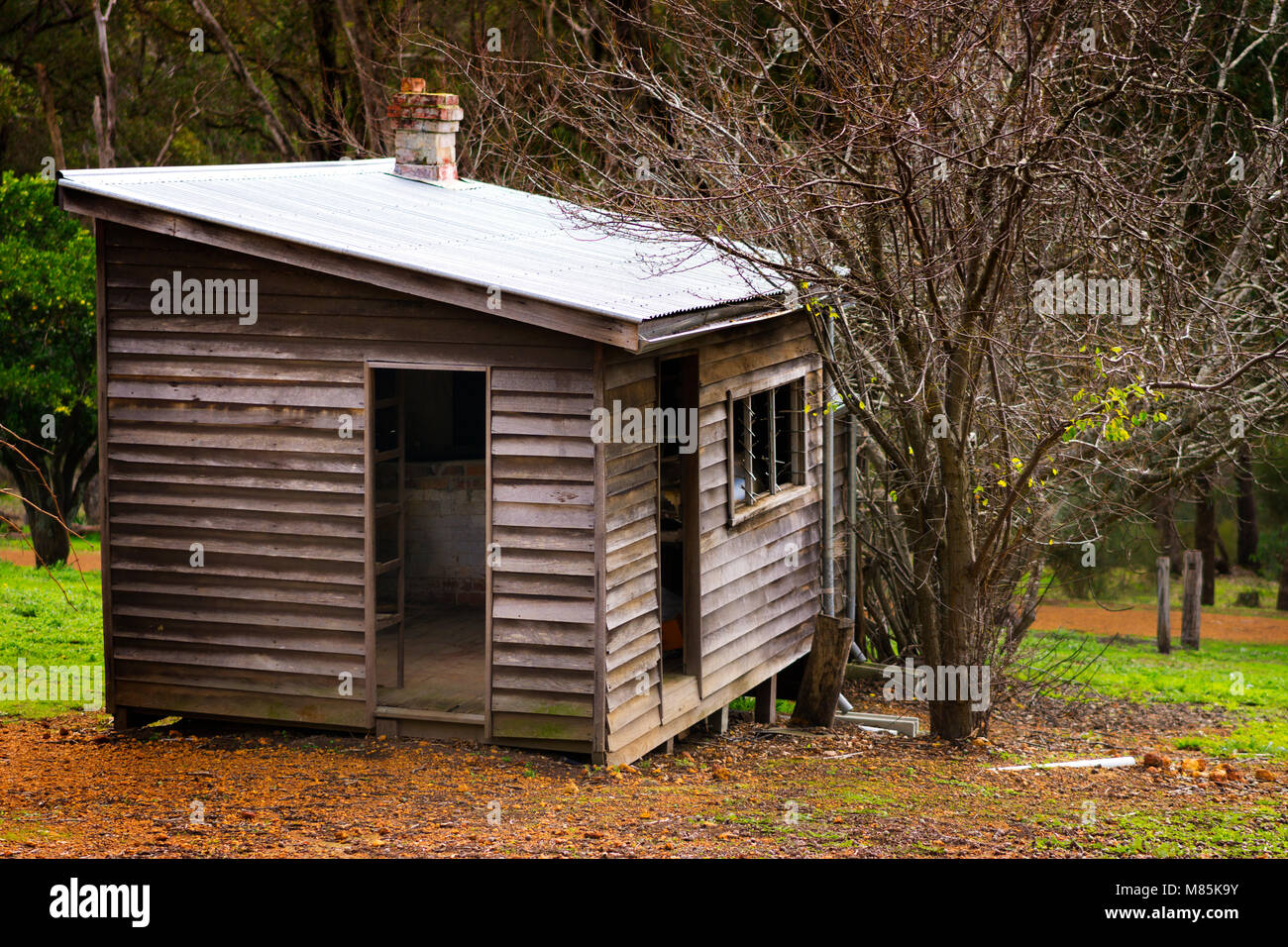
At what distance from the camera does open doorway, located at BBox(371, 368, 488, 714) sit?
12.2 meters

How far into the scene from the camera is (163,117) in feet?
102

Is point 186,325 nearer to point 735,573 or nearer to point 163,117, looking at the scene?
point 735,573

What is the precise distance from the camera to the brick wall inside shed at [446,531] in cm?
1310

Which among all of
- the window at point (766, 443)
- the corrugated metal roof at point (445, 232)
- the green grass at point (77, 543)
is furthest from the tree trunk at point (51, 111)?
the window at point (766, 443)

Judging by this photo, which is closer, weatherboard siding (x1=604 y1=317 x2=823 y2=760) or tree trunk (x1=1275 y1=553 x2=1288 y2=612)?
weatherboard siding (x1=604 y1=317 x2=823 y2=760)

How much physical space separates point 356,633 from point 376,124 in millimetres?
15363

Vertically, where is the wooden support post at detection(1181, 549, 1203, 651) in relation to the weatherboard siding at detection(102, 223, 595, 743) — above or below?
below

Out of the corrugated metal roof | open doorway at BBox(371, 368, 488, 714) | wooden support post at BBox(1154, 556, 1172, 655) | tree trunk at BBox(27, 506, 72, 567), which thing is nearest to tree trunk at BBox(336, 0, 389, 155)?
tree trunk at BBox(27, 506, 72, 567)

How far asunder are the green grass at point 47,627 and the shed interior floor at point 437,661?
2.63m

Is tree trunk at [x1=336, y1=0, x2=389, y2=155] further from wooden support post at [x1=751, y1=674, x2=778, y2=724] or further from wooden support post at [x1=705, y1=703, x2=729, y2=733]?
wooden support post at [x1=705, y1=703, x2=729, y2=733]

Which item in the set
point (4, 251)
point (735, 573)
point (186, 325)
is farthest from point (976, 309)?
point (4, 251)
